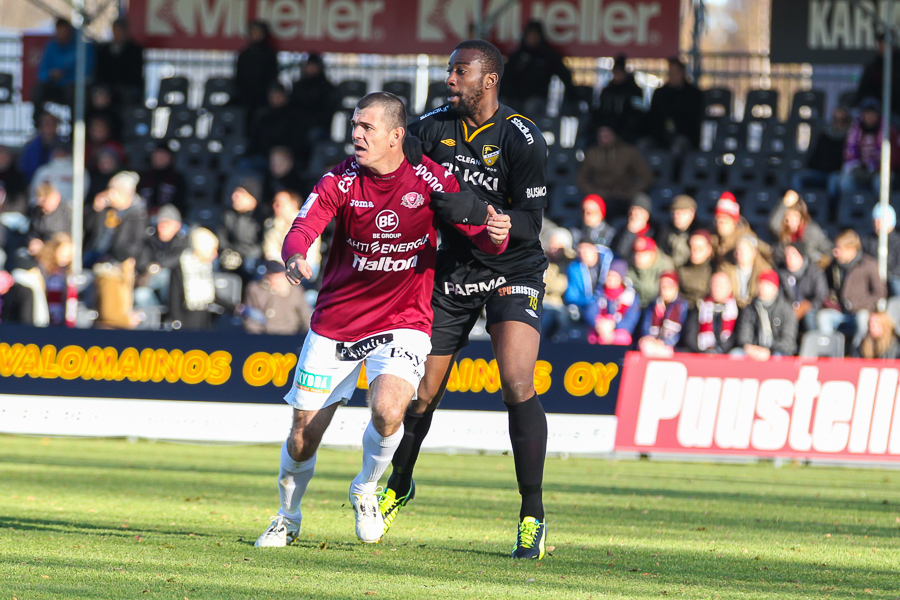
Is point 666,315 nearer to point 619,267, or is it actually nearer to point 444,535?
point 619,267

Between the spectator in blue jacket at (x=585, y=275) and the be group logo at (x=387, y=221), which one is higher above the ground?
the be group logo at (x=387, y=221)

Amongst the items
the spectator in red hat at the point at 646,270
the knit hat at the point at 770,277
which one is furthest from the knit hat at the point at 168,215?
the knit hat at the point at 770,277

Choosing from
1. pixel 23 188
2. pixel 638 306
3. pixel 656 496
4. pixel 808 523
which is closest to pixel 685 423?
pixel 638 306

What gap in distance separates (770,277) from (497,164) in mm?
8224

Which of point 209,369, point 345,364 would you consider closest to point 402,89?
point 209,369

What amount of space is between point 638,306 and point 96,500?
761cm

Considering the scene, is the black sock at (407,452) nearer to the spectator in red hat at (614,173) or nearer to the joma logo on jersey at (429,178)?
the joma logo on jersey at (429,178)

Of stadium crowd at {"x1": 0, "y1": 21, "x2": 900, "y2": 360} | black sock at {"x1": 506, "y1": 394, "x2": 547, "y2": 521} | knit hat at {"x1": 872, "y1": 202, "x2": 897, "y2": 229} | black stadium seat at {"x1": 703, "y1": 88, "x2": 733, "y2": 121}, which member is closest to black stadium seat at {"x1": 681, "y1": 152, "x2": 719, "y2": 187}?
stadium crowd at {"x1": 0, "y1": 21, "x2": 900, "y2": 360}

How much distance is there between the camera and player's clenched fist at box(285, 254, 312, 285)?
5.51 metres

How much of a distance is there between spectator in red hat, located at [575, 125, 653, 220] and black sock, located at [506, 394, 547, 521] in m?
11.1

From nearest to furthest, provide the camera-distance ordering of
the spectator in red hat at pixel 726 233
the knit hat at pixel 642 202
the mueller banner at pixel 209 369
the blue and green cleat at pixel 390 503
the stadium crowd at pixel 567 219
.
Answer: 1. the blue and green cleat at pixel 390 503
2. the mueller banner at pixel 209 369
3. the stadium crowd at pixel 567 219
4. the spectator in red hat at pixel 726 233
5. the knit hat at pixel 642 202

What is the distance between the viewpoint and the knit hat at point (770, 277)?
1388 centimetres

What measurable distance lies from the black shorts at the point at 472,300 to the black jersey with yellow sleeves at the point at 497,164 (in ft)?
0.19

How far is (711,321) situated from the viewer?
13883 millimetres
